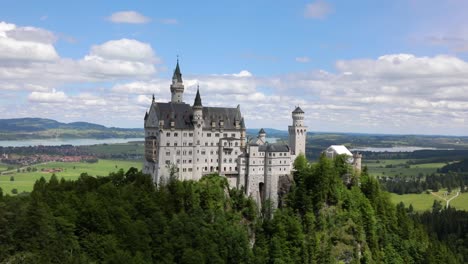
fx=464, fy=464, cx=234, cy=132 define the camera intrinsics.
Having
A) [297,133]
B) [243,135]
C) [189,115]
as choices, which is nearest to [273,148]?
[243,135]

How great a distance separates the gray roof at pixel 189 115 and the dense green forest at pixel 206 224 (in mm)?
12552

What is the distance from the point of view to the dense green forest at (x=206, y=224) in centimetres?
6594

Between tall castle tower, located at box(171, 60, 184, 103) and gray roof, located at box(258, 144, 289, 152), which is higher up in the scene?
tall castle tower, located at box(171, 60, 184, 103)

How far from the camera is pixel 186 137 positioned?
98.9m

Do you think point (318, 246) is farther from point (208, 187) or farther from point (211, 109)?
point (211, 109)

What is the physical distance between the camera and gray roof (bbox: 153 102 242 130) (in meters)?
98.0

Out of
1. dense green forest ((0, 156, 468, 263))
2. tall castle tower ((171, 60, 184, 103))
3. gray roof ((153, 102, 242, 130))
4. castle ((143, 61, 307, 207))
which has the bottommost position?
dense green forest ((0, 156, 468, 263))

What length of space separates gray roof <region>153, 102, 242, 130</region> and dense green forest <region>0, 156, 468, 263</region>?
12.6 metres

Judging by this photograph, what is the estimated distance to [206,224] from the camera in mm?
86375

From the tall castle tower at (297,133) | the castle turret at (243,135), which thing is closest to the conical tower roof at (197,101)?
the castle turret at (243,135)

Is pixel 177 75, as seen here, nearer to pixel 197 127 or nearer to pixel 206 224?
pixel 197 127

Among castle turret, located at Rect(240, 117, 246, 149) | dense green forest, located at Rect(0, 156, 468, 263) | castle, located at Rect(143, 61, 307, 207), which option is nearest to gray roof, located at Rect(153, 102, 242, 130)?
castle, located at Rect(143, 61, 307, 207)

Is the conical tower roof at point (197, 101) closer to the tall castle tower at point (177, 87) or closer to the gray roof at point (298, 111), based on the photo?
the tall castle tower at point (177, 87)

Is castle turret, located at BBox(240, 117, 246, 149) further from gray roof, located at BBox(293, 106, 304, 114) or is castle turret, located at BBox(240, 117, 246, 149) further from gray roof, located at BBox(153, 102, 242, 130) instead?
gray roof, located at BBox(293, 106, 304, 114)
